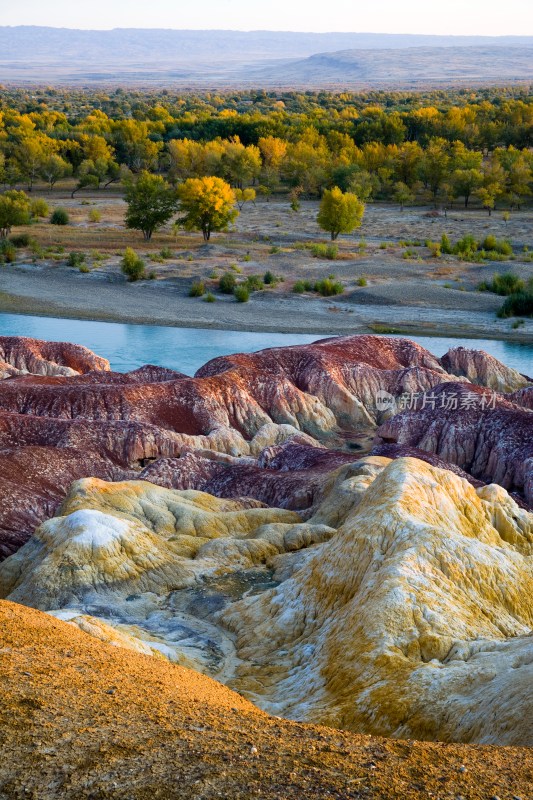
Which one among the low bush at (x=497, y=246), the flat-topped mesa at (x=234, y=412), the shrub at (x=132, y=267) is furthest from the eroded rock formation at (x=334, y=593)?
the low bush at (x=497, y=246)

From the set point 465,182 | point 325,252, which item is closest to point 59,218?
point 325,252

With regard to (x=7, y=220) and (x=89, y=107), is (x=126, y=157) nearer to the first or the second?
(x=7, y=220)

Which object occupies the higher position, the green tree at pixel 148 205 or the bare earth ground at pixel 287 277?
the green tree at pixel 148 205

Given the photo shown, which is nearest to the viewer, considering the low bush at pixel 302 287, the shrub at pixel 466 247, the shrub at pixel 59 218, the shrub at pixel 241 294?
the shrub at pixel 241 294

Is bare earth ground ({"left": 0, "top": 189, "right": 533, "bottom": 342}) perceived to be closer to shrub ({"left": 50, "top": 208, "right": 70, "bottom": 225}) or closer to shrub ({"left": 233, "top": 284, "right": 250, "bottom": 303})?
shrub ({"left": 233, "top": 284, "right": 250, "bottom": 303})

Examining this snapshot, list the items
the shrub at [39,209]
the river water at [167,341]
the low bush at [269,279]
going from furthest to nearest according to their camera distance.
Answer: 1. the shrub at [39,209]
2. the low bush at [269,279]
3. the river water at [167,341]

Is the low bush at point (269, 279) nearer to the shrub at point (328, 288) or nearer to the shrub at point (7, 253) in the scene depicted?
the shrub at point (328, 288)
